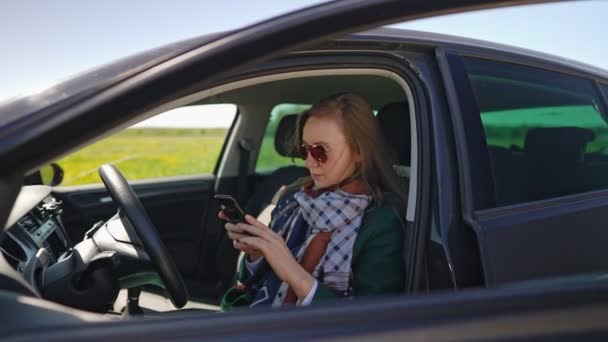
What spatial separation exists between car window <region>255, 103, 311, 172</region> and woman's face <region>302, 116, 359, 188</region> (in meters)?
1.28

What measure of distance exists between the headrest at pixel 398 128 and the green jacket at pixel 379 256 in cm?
32

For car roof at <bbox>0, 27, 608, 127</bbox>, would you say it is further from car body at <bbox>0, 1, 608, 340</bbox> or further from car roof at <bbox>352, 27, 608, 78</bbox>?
car roof at <bbox>352, 27, 608, 78</bbox>

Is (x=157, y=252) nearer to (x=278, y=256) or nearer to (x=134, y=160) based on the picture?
(x=278, y=256)

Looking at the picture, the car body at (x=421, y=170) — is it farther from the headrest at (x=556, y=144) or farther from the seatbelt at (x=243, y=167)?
the seatbelt at (x=243, y=167)

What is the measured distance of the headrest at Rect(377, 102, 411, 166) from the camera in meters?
2.01

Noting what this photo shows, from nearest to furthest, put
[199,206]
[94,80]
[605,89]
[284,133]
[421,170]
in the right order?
[94,80] → [421,170] → [605,89] → [284,133] → [199,206]

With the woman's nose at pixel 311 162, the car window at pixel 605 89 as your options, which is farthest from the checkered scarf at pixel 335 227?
the car window at pixel 605 89

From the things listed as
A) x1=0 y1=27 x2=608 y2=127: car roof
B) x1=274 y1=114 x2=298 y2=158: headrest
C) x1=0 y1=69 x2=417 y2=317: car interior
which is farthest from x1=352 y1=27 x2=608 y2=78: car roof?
x1=274 y1=114 x2=298 y2=158: headrest

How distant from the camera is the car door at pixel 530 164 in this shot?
150 centimetres

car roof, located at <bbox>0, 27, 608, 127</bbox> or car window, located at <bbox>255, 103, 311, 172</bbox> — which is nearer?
car roof, located at <bbox>0, 27, 608, 127</bbox>

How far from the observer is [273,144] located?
3373 mm

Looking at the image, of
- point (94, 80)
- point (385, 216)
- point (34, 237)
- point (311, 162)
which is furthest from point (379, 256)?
point (34, 237)

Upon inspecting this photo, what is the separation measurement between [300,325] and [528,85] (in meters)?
Answer: 1.29

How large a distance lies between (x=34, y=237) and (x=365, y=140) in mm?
1218
